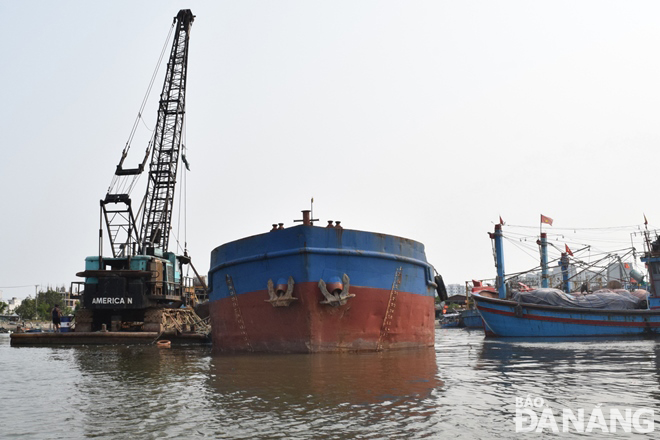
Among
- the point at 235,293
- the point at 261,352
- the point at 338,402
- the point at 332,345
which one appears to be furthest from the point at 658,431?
the point at 235,293

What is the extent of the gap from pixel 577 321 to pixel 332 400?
2536 cm

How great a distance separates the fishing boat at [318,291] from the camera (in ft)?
47.3

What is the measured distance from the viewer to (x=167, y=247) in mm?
42938

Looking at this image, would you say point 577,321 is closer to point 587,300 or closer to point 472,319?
point 587,300

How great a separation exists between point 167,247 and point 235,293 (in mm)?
28080

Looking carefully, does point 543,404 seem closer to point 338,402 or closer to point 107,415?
point 338,402

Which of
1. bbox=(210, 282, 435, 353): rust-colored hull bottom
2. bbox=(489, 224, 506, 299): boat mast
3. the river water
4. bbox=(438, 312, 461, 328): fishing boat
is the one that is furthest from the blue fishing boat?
the river water

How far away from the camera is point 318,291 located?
14406 mm

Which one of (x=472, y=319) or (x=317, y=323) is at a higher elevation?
(x=317, y=323)

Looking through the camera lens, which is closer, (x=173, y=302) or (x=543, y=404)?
(x=543, y=404)

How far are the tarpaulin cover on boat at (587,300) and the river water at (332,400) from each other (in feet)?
60.3

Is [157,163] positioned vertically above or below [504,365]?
above

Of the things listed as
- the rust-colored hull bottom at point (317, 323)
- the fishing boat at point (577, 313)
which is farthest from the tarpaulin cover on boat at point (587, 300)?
the rust-colored hull bottom at point (317, 323)

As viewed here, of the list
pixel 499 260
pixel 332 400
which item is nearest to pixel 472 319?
pixel 499 260
